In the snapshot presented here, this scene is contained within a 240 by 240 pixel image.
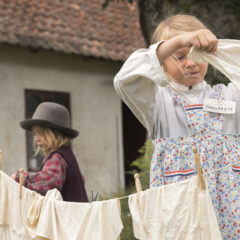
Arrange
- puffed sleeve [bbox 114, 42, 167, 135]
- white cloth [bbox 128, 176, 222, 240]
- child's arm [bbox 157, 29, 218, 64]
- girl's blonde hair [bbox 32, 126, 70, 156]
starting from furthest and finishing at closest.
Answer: girl's blonde hair [bbox 32, 126, 70, 156], white cloth [bbox 128, 176, 222, 240], puffed sleeve [bbox 114, 42, 167, 135], child's arm [bbox 157, 29, 218, 64]

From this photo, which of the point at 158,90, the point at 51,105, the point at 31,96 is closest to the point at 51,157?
the point at 51,105

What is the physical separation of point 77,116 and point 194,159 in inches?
412

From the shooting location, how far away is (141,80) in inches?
107

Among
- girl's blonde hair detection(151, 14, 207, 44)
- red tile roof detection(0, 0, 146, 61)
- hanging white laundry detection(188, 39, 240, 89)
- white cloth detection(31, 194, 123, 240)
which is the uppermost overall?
red tile roof detection(0, 0, 146, 61)

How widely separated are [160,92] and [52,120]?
7.05ft

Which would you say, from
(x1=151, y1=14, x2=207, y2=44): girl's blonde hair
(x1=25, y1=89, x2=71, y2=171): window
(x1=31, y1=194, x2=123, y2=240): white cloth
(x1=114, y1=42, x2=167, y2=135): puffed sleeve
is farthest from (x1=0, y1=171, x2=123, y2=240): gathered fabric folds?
(x1=25, y1=89, x2=71, y2=171): window

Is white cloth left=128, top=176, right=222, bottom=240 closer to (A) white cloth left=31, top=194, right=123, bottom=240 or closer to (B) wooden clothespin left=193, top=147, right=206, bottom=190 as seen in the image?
(B) wooden clothespin left=193, top=147, right=206, bottom=190

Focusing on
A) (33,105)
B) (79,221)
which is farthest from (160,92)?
(33,105)

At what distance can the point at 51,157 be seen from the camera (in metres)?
4.64

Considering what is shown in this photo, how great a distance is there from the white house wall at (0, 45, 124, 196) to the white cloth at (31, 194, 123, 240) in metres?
8.08

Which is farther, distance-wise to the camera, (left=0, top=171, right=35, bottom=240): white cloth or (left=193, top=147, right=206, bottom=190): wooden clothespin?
(left=0, top=171, right=35, bottom=240): white cloth

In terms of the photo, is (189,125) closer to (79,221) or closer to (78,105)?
(79,221)

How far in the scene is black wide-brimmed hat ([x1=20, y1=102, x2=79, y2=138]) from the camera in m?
4.92

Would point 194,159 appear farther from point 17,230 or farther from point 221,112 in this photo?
point 17,230
